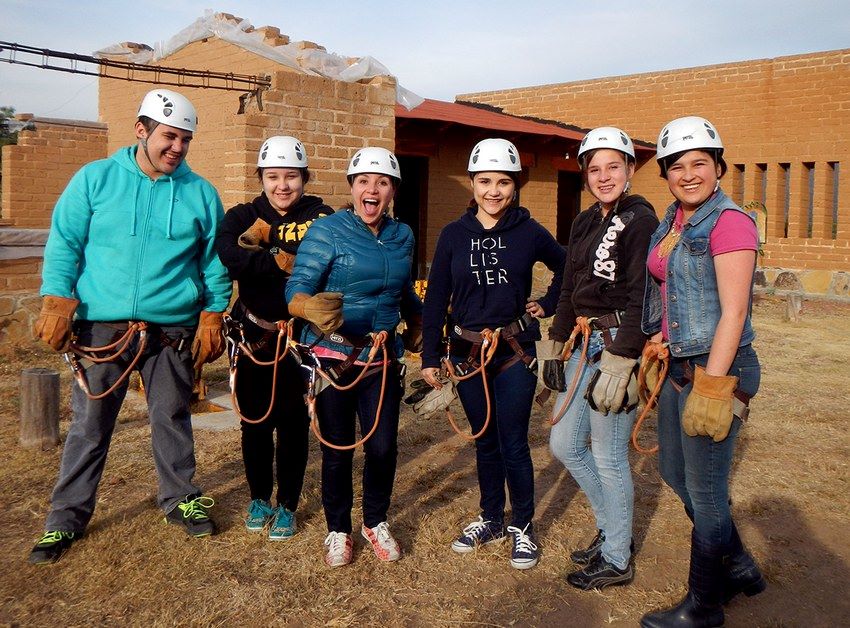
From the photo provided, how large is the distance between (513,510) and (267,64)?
6.93 metres

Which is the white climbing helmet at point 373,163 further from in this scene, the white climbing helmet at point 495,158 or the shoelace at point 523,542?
the shoelace at point 523,542

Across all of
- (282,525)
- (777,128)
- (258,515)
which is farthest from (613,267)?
(777,128)

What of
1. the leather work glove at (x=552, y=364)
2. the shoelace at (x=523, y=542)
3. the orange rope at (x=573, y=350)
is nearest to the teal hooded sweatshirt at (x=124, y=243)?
the leather work glove at (x=552, y=364)

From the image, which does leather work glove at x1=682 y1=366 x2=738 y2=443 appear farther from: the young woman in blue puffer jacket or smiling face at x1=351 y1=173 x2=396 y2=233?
smiling face at x1=351 y1=173 x2=396 y2=233

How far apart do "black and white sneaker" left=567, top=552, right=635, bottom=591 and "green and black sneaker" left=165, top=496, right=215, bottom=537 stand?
1808 millimetres

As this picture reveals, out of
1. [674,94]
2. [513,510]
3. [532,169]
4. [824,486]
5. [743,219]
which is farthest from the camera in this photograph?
[674,94]

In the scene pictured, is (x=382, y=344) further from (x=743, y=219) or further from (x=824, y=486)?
(x=824, y=486)

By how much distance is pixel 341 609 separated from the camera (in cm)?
329

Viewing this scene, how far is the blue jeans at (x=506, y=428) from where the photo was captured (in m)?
3.62

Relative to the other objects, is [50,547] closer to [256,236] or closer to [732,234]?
[256,236]

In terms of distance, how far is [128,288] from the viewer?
3682mm

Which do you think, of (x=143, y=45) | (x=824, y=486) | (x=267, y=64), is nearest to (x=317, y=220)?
(x=824, y=486)

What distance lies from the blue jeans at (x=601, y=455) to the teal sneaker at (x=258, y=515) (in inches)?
62.6

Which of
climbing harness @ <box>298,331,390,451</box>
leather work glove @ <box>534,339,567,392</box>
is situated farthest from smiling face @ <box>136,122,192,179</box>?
leather work glove @ <box>534,339,567,392</box>
